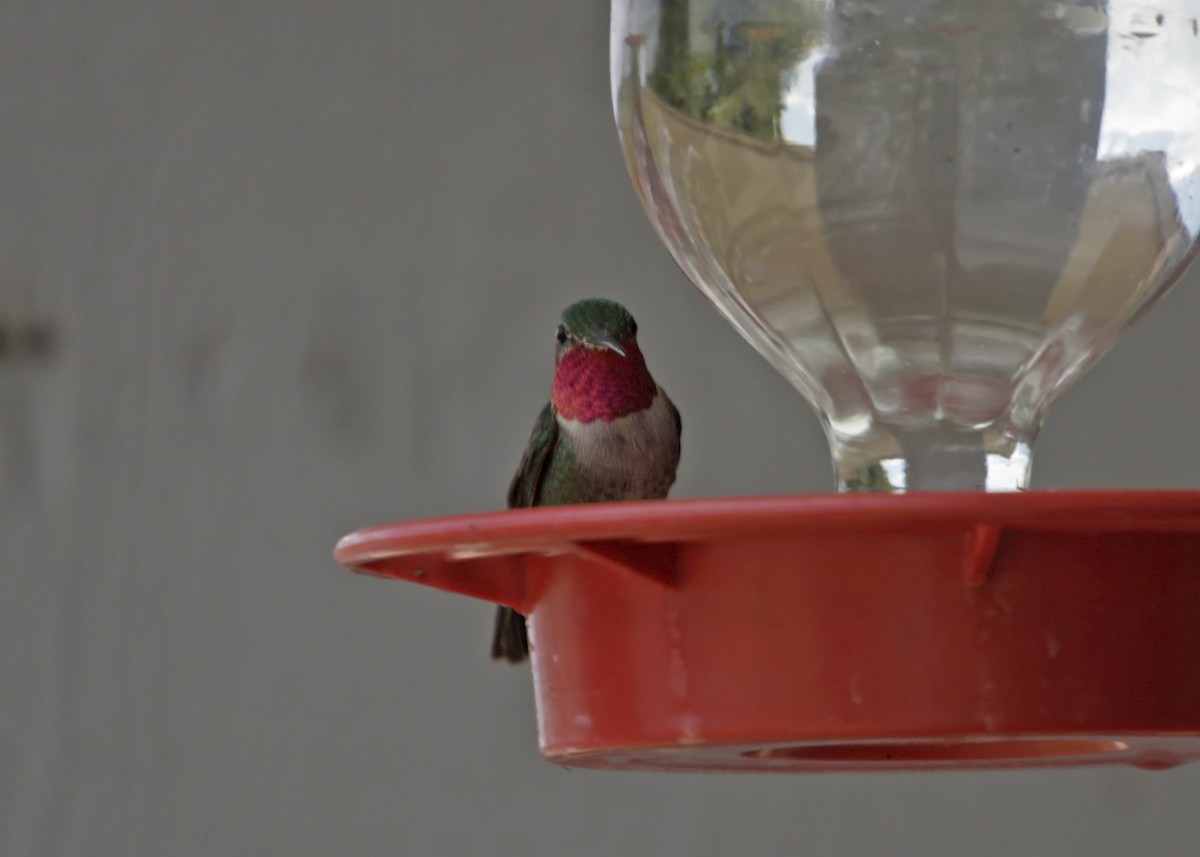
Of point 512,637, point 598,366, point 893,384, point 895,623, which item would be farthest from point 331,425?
point 895,623

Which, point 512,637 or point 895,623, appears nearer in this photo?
point 895,623

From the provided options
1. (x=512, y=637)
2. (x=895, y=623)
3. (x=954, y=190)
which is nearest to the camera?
(x=895, y=623)

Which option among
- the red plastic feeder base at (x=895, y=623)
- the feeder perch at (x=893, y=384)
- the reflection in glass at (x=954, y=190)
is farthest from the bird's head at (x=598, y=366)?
the red plastic feeder base at (x=895, y=623)

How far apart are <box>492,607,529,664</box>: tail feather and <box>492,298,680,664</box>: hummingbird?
0.26m

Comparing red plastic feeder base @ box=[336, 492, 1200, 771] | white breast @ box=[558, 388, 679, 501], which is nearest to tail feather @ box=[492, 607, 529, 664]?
white breast @ box=[558, 388, 679, 501]

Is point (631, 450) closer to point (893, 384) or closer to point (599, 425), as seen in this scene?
point (599, 425)

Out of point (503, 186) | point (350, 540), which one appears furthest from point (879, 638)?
point (503, 186)

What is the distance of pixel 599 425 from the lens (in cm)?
215

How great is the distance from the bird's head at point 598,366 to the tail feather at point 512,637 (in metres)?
0.43

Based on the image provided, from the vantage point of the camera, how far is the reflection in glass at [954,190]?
3.51 ft

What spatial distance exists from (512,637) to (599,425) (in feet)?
1.50

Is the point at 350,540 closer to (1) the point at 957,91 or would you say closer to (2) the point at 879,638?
(2) the point at 879,638

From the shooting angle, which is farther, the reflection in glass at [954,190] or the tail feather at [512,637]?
the tail feather at [512,637]

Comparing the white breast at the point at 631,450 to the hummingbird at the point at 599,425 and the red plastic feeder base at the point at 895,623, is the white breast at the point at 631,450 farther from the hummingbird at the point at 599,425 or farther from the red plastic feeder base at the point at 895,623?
the red plastic feeder base at the point at 895,623
